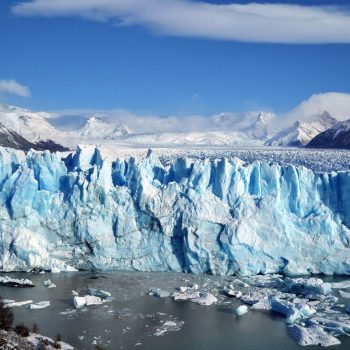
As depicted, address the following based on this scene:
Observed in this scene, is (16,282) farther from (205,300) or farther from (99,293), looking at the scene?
(205,300)

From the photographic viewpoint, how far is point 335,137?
3197cm

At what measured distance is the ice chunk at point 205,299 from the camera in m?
13.2

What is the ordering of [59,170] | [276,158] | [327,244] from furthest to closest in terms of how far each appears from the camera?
1. [276,158]
2. [59,170]
3. [327,244]

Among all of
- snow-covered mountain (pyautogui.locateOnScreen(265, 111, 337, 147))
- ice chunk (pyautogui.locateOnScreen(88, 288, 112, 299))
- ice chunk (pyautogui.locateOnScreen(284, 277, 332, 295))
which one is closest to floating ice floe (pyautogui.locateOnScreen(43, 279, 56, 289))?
ice chunk (pyautogui.locateOnScreen(88, 288, 112, 299))

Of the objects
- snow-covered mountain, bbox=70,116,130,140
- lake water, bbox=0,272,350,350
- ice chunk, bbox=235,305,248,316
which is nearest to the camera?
lake water, bbox=0,272,350,350

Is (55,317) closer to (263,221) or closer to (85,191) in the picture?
(85,191)

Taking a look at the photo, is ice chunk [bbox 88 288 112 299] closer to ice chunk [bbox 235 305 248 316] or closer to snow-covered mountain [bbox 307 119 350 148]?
ice chunk [bbox 235 305 248 316]

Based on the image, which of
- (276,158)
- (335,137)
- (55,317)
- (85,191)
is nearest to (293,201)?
(276,158)

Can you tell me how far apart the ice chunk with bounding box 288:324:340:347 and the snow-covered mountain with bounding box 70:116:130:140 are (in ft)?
190

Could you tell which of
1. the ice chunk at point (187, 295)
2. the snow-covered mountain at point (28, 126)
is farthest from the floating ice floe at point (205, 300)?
the snow-covered mountain at point (28, 126)

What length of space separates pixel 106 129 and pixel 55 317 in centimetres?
6294

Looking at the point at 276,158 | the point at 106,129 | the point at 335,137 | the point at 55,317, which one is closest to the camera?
the point at 55,317

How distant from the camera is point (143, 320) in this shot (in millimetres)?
12102

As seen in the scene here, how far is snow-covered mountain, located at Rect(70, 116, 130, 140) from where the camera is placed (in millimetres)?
69688
